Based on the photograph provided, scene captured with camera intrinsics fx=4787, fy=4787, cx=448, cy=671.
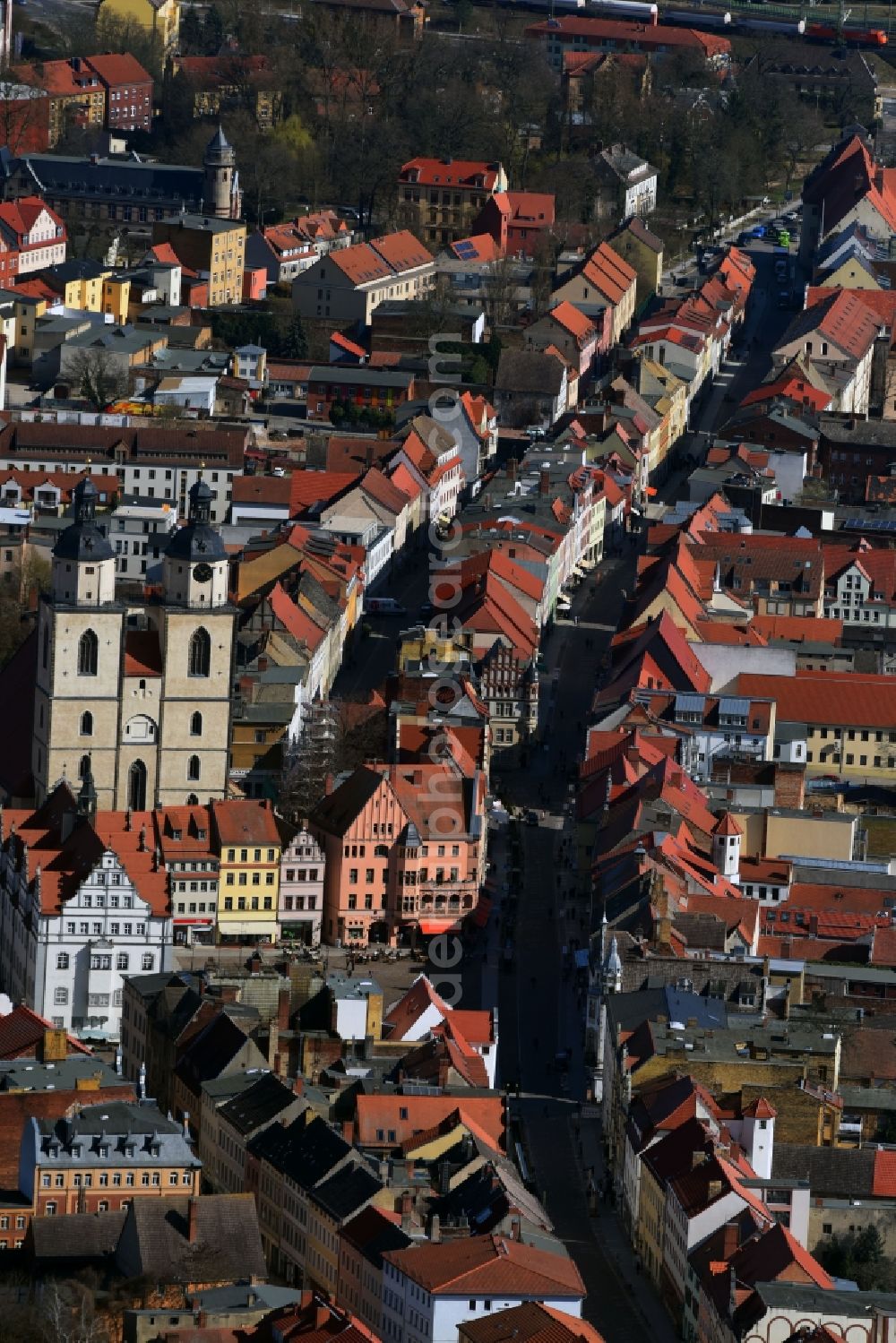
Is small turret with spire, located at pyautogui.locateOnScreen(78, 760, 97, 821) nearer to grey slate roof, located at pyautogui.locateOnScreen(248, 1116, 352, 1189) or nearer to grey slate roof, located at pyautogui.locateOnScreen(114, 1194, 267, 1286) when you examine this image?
grey slate roof, located at pyautogui.locateOnScreen(248, 1116, 352, 1189)

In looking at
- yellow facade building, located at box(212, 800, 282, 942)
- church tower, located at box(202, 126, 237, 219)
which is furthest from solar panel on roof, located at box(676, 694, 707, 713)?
church tower, located at box(202, 126, 237, 219)

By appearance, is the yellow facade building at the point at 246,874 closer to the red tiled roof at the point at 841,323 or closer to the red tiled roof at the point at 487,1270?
the red tiled roof at the point at 487,1270

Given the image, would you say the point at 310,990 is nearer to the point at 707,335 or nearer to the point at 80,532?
the point at 80,532

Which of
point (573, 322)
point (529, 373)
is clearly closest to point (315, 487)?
point (529, 373)

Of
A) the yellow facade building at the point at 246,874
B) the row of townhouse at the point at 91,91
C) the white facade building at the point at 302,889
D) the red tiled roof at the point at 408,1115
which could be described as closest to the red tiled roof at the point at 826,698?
the white facade building at the point at 302,889

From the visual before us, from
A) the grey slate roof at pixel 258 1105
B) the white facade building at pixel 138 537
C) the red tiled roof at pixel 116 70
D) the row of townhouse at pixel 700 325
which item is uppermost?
the grey slate roof at pixel 258 1105
